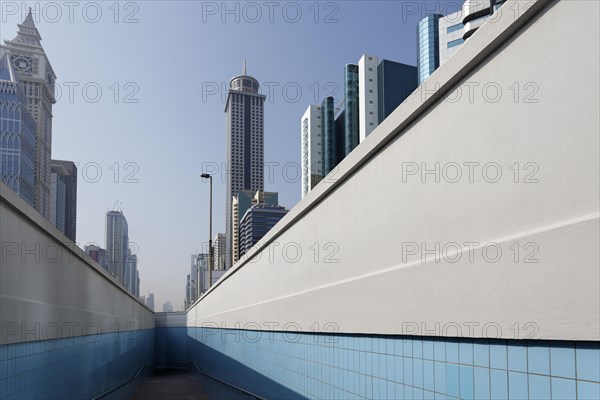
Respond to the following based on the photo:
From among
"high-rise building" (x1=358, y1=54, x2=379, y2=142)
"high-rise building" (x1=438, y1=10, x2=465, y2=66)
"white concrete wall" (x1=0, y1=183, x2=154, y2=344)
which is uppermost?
"high-rise building" (x1=438, y1=10, x2=465, y2=66)

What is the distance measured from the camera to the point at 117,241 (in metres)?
198

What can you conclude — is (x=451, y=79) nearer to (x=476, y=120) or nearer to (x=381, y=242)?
(x=476, y=120)

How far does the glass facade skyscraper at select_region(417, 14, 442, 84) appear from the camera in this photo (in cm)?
7569

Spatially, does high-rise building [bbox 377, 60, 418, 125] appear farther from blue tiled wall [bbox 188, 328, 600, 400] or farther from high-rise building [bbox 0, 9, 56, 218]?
high-rise building [bbox 0, 9, 56, 218]

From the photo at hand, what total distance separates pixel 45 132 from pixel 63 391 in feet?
468

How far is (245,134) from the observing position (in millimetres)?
134000

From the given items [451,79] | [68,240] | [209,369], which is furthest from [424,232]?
[209,369]

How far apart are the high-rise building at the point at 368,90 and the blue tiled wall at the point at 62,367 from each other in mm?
53411

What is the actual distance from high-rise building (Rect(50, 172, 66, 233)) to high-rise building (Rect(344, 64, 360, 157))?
100 metres

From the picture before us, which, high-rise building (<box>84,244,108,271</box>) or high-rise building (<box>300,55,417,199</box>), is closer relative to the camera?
high-rise building (<box>84,244,108,271</box>)

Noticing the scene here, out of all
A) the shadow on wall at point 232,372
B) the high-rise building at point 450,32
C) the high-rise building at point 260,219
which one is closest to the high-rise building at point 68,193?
the high-rise building at point 260,219

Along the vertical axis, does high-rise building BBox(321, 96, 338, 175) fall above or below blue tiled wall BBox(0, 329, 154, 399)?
above

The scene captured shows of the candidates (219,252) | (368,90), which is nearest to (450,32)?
(368,90)

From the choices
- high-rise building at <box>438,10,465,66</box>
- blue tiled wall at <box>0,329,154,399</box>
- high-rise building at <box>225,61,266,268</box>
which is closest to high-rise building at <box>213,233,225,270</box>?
high-rise building at <box>225,61,266,268</box>
